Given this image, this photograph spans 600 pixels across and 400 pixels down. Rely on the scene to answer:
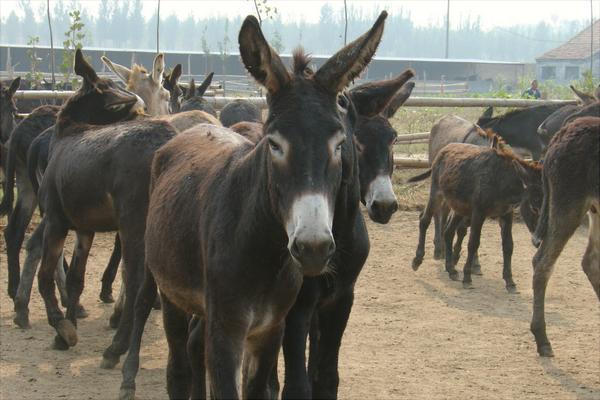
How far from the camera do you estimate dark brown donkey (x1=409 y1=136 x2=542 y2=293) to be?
10.0 m

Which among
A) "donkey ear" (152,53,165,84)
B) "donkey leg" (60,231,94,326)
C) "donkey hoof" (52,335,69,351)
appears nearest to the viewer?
"donkey hoof" (52,335,69,351)

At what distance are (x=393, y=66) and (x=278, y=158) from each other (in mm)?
60028

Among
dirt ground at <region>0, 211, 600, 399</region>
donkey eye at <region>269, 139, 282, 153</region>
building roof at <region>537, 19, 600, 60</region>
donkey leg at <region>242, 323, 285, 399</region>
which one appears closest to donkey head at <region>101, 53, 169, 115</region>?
dirt ground at <region>0, 211, 600, 399</region>

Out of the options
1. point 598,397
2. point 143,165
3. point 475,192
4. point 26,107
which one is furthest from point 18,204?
point 26,107

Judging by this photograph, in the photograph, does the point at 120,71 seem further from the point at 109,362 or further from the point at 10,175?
the point at 109,362

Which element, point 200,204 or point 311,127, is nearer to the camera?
point 311,127

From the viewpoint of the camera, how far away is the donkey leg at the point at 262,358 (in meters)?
4.44

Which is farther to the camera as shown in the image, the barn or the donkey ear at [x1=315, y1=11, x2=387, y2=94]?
the barn

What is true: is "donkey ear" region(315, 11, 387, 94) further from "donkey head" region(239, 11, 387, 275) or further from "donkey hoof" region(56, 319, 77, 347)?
"donkey hoof" region(56, 319, 77, 347)

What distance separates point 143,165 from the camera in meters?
6.68

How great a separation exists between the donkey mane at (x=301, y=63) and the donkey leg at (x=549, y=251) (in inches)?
167

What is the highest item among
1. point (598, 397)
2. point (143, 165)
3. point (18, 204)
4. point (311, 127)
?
point (311, 127)

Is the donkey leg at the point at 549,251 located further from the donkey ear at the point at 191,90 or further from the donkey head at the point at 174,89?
the donkey head at the point at 174,89

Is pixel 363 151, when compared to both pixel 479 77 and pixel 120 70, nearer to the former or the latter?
pixel 120 70
